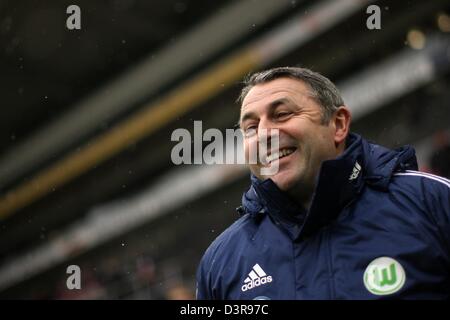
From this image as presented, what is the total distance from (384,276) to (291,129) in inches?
21.8

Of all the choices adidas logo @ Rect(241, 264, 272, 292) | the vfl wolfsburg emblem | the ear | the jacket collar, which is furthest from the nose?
the vfl wolfsburg emblem

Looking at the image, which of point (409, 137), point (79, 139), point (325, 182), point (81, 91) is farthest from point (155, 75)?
point (325, 182)

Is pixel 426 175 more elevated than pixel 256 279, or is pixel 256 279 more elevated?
pixel 426 175

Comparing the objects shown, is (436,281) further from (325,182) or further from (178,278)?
(178,278)

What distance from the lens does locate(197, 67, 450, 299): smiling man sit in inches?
71.2

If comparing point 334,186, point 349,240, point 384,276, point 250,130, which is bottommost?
point 384,276

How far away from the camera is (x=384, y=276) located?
5.86 feet

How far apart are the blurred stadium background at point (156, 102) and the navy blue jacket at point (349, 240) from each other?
410 cm

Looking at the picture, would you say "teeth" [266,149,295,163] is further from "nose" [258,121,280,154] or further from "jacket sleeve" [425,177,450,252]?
"jacket sleeve" [425,177,450,252]

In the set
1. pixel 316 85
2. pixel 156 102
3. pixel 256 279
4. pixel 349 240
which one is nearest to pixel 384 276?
pixel 349 240

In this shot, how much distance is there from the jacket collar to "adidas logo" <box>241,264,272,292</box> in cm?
14

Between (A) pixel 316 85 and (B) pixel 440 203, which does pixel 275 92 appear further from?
(B) pixel 440 203
